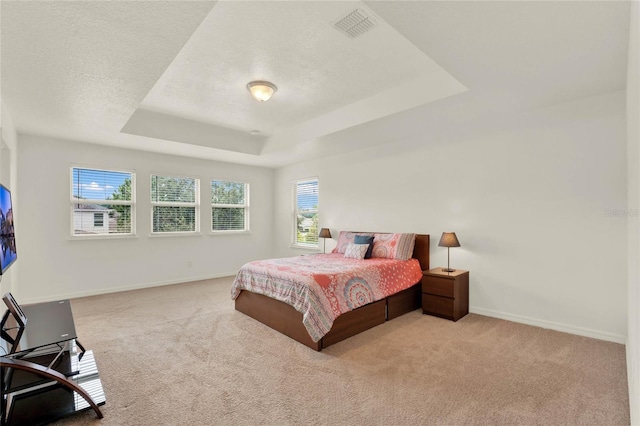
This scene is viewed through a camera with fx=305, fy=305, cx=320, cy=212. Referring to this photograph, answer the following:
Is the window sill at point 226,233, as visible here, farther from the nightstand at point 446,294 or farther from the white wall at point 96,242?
the nightstand at point 446,294

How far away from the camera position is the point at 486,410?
6.41 feet

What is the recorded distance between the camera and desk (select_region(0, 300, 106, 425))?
71.1 inches

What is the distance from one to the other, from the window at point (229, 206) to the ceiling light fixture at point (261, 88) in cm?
339

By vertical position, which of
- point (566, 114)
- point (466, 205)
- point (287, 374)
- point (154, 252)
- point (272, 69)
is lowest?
point (287, 374)

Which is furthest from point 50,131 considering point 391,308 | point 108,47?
point 391,308

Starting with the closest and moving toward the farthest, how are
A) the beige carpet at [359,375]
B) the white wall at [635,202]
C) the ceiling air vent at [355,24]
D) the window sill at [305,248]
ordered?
1. the white wall at [635,202]
2. the beige carpet at [359,375]
3. the ceiling air vent at [355,24]
4. the window sill at [305,248]

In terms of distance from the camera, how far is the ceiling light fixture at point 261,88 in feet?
10.3

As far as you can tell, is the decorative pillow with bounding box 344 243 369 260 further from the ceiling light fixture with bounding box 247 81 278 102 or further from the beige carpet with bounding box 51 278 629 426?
the ceiling light fixture with bounding box 247 81 278 102

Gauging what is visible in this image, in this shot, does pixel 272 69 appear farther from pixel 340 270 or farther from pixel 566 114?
pixel 566 114

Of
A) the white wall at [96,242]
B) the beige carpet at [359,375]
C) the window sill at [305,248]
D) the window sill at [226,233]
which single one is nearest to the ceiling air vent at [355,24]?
the beige carpet at [359,375]

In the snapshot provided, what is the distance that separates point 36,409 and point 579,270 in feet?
15.5

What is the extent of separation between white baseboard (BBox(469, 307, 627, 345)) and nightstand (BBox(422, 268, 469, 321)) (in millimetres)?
261

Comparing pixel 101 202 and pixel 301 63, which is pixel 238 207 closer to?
pixel 101 202

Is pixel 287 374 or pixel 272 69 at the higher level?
pixel 272 69
